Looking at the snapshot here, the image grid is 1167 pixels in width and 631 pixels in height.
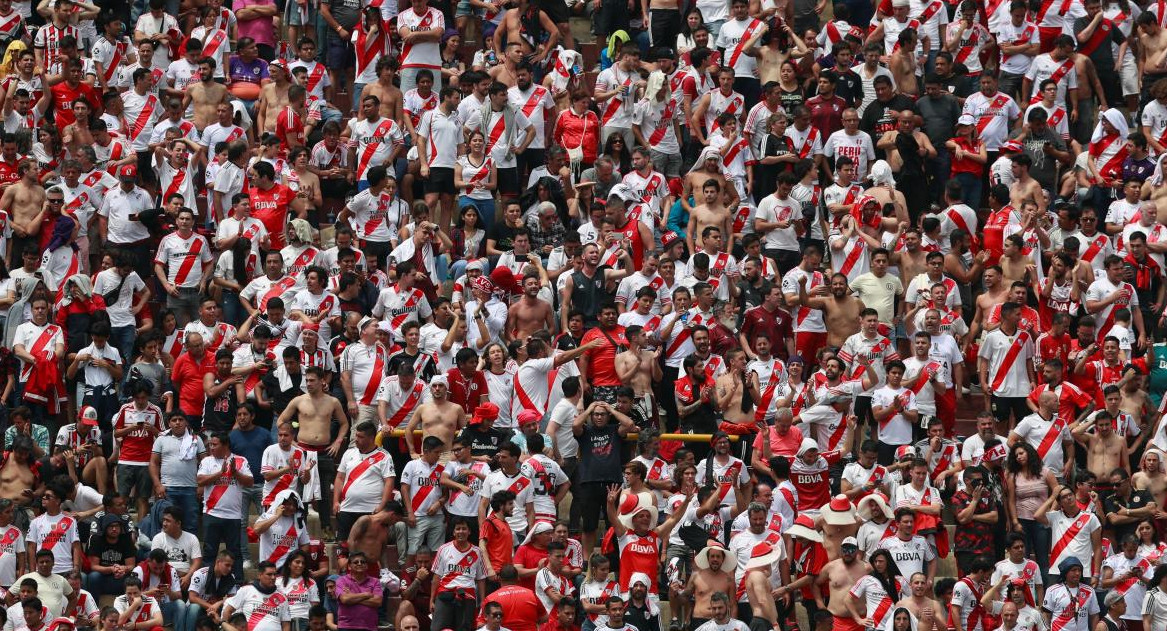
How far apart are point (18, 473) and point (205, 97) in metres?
6.01

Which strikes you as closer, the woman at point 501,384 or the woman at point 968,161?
the woman at point 501,384

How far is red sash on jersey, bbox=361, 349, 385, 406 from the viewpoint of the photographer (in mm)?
22375

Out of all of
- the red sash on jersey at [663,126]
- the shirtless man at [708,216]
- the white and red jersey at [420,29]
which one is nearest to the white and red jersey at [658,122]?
the red sash on jersey at [663,126]

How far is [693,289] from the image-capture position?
76.6ft

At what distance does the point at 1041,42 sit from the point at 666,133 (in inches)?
190

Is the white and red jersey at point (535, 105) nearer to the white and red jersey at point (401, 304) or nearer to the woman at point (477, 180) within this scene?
the woman at point (477, 180)

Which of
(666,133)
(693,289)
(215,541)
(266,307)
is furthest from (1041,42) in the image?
(215,541)

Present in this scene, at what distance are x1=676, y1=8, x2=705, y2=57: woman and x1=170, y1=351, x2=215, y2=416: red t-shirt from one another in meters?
7.27

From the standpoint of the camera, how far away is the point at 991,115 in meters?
25.9

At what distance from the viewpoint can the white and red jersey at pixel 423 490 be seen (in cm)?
2127

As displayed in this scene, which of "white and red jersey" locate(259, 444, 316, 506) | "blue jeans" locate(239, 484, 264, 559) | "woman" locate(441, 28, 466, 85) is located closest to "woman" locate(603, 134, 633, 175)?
"woman" locate(441, 28, 466, 85)

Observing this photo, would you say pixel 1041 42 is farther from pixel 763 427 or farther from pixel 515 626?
pixel 515 626

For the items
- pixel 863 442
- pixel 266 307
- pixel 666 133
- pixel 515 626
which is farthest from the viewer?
pixel 666 133

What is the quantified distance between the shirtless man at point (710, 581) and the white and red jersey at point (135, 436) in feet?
18.0
